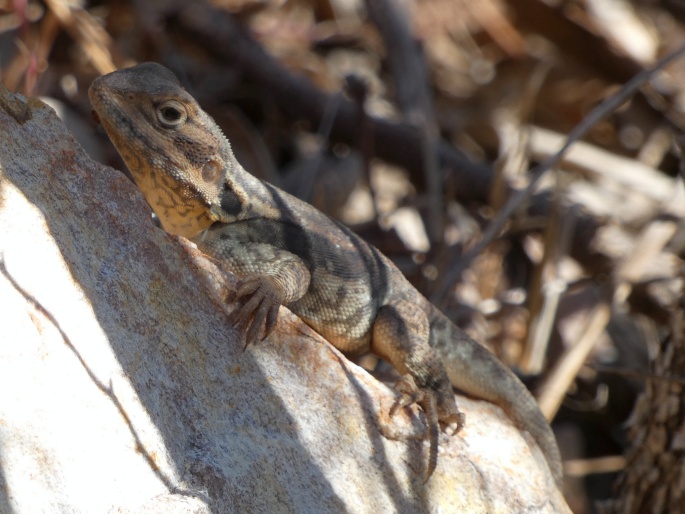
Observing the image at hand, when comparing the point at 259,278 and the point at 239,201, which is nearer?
the point at 259,278

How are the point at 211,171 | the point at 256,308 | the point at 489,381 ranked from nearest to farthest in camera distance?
the point at 256,308 → the point at 211,171 → the point at 489,381

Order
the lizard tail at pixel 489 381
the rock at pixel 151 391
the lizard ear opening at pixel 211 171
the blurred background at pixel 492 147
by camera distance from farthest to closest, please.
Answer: the blurred background at pixel 492 147 < the lizard tail at pixel 489 381 < the lizard ear opening at pixel 211 171 < the rock at pixel 151 391

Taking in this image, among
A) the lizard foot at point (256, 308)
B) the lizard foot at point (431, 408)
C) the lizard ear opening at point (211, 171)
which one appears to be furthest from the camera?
the lizard ear opening at point (211, 171)

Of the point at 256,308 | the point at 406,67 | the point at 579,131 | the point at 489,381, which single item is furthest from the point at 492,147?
the point at 256,308

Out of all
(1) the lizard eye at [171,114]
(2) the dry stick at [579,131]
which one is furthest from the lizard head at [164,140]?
(2) the dry stick at [579,131]

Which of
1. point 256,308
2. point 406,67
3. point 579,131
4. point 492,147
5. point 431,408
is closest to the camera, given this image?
point 256,308

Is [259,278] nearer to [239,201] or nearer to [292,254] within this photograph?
[292,254]

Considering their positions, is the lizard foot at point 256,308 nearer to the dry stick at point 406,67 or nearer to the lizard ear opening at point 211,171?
the lizard ear opening at point 211,171

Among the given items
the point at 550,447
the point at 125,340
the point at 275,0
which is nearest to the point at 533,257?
the point at 550,447
